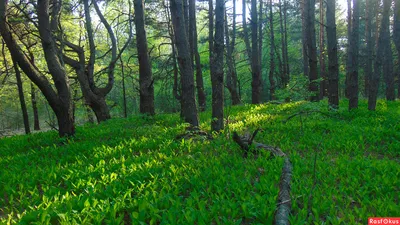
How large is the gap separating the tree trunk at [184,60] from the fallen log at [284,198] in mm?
3794

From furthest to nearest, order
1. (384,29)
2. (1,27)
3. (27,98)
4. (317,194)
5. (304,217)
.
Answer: (27,98)
(384,29)
(1,27)
(317,194)
(304,217)

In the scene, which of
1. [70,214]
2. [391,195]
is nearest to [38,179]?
[70,214]

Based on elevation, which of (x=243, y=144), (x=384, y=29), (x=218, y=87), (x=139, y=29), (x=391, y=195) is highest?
(x=139, y=29)

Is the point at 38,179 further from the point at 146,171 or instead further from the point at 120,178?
the point at 146,171

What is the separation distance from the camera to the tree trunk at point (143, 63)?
10.5 meters

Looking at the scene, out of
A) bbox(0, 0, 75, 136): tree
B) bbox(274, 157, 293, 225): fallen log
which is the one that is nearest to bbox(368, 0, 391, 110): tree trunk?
bbox(274, 157, 293, 225): fallen log

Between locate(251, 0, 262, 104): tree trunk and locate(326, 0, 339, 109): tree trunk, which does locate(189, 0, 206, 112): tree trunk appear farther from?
locate(326, 0, 339, 109): tree trunk

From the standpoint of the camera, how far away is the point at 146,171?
4496mm

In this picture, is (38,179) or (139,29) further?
(139,29)

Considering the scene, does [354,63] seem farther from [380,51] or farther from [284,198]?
[284,198]

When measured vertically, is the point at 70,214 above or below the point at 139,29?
below

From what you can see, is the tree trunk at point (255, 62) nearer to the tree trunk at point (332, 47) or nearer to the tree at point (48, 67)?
the tree trunk at point (332, 47)

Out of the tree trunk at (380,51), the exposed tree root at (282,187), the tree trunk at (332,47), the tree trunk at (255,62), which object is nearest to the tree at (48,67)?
the exposed tree root at (282,187)

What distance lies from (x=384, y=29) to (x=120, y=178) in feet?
32.3
